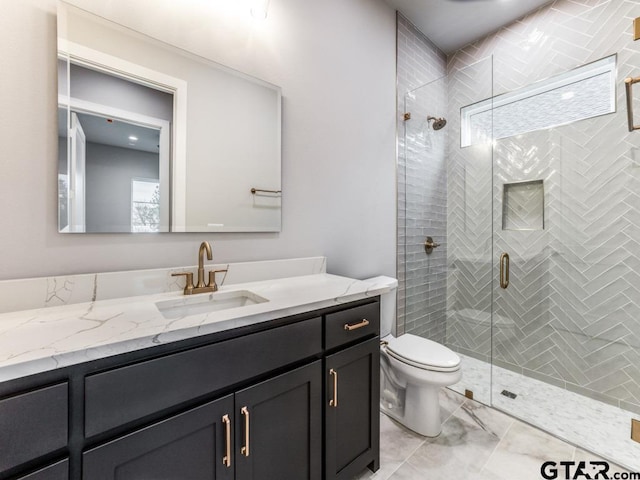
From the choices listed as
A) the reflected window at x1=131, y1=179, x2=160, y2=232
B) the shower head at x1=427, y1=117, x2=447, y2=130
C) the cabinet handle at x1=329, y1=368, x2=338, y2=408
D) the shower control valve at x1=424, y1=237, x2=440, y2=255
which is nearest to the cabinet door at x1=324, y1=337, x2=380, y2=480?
the cabinet handle at x1=329, y1=368, x2=338, y2=408

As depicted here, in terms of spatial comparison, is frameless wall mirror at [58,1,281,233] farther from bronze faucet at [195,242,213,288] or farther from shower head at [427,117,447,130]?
shower head at [427,117,447,130]

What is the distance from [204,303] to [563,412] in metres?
2.37

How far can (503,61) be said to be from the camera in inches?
98.5

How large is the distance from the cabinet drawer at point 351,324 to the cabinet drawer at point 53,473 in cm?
79

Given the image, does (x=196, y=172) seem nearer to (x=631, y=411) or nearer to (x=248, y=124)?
(x=248, y=124)

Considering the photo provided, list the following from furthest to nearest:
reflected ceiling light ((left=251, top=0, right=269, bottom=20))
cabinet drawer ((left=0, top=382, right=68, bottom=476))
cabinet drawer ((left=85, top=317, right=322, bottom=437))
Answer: reflected ceiling light ((left=251, top=0, right=269, bottom=20))
cabinet drawer ((left=85, top=317, right=322, bottom=437))
cabinet drawer ((left=0, top=382, right=68, bottom=476))

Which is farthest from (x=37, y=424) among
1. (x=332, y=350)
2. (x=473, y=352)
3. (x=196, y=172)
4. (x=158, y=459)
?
(x=473, y=352)

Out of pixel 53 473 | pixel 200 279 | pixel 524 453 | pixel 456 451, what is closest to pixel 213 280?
pixel 200 279

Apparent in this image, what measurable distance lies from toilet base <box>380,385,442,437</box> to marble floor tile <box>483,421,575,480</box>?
0.95ft

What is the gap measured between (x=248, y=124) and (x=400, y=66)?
159 centimetres

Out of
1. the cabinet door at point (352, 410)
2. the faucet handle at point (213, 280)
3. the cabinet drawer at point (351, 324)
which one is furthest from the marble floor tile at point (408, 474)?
the faucet handle at point (213, 280)

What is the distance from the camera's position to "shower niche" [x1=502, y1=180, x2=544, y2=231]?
2.31 meters

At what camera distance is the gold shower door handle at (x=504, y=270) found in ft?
7.82

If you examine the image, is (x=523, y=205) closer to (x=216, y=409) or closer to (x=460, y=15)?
(x=460, y=15)
